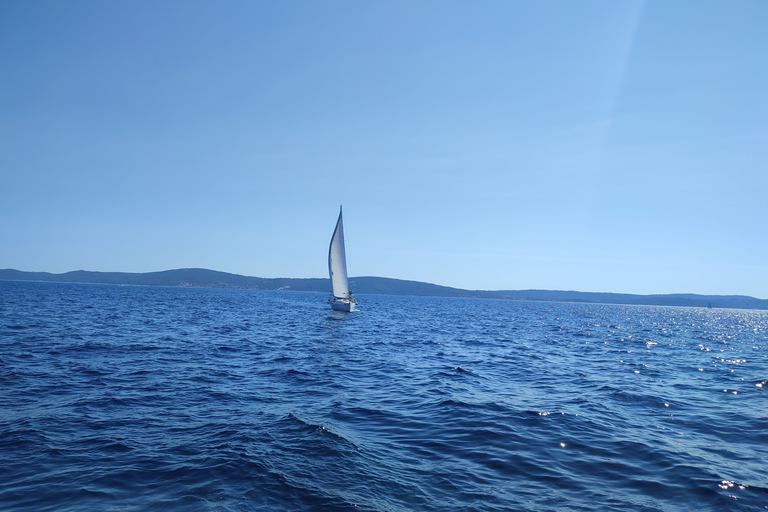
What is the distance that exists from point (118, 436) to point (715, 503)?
47.7 ft

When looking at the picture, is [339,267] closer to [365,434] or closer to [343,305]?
[343,305]

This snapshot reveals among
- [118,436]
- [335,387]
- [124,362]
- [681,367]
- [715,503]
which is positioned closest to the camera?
[715,503]

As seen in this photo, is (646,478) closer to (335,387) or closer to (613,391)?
(613,391)

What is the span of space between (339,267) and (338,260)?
122 centimetres

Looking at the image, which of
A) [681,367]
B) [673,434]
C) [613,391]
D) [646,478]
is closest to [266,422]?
[646,478]

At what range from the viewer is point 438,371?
878 inches

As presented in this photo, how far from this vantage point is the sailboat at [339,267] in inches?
2389

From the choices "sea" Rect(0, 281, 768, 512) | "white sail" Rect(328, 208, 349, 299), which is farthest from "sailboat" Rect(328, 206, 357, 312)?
"sea" Rect(0, 281, 768, 512)

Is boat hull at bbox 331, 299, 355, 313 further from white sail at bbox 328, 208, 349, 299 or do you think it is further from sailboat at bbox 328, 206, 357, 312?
white sail at bbox 328, 208, 349, 299

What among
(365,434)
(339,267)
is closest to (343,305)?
(339,267)

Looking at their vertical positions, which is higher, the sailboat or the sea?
the sailboat

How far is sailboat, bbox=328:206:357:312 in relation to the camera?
60.7 m

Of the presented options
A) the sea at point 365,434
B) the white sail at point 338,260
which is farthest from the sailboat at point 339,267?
the sea at point 365,434

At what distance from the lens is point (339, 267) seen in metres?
63.2
